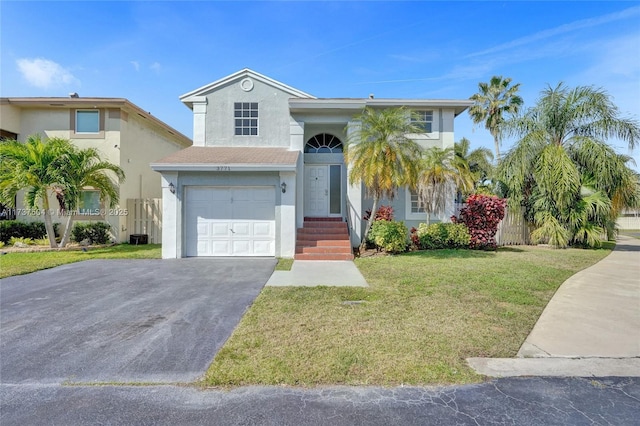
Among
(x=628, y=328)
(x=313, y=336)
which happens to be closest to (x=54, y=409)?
(x=313, y=336)

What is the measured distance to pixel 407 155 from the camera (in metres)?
10.7

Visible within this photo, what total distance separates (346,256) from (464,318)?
19.5 ft

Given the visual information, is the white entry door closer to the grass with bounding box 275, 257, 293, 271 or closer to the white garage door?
the white garage door

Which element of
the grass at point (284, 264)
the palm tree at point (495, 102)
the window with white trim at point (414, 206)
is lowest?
the grass at point (284, 264)

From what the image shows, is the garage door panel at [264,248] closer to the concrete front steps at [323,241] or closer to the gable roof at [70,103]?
the concrete front steps at [323,241]

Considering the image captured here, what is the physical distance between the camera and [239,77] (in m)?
13.2

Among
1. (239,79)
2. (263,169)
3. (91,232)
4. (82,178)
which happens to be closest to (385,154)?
(263,169)

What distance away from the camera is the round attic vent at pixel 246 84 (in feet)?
43.5

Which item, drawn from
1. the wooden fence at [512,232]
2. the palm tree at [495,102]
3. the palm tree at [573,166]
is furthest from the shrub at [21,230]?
the palm tree at [495,102]

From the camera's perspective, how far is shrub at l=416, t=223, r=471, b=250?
12281 mm

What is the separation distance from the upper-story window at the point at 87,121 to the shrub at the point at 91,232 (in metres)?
→ 4.65

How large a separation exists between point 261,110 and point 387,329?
11472 mm

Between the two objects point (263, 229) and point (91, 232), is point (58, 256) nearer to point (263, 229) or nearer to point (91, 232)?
point (91, 232)

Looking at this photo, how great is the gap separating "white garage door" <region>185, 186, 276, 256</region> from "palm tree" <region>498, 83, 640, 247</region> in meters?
11.7
